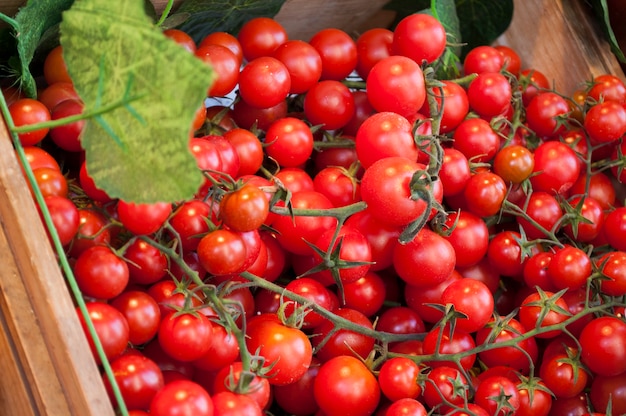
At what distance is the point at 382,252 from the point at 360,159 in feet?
0.35

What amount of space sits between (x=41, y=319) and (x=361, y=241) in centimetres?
33

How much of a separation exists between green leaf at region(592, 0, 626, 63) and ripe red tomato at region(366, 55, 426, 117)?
413mm

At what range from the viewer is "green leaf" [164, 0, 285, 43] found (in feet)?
3.02

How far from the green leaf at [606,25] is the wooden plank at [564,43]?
0.04 ft

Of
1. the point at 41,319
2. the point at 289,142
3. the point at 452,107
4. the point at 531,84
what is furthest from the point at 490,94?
the point at 41,319

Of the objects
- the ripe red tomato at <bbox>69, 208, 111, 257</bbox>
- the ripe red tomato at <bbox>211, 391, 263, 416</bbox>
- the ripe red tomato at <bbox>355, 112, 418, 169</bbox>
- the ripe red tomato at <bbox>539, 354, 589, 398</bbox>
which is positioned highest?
the ripe red tomato at <bbox>355, 112, 418, 169</bbox>

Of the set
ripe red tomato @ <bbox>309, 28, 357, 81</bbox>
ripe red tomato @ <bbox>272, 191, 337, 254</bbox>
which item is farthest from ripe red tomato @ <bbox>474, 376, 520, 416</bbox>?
Answer: ripe red tomato @ <bbox>309, 28, 357, 81</bbox>

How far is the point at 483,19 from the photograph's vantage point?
1214 millimetres

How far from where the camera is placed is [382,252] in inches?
33.1

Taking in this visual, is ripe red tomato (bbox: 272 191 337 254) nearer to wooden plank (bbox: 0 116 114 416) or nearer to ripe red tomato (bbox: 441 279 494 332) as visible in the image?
ripe red tomato (bbox: 441 279 494 332)

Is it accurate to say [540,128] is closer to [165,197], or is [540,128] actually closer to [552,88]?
[552,88]

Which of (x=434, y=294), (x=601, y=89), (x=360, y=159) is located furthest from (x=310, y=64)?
(x=601, y=89)

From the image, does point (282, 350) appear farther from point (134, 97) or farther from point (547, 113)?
point (547, 113)

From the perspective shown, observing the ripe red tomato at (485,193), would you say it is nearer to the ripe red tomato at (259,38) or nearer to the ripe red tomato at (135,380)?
the ripe red tomato at (259,38)
